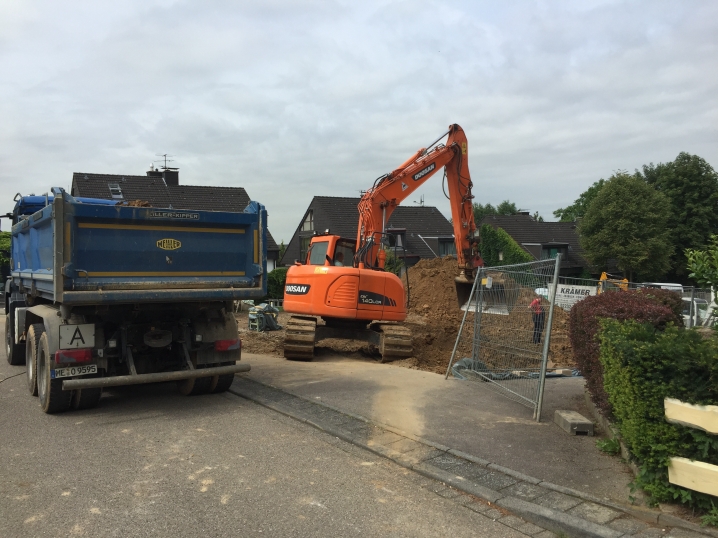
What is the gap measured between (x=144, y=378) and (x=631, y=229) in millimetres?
40772

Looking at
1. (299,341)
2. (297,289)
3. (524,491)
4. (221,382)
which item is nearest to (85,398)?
(221,382)

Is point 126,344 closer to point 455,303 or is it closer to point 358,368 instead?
point 358,368

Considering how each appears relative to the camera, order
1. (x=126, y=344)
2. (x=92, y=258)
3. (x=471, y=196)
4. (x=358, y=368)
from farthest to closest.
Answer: (x=471, y=196)
(x=358, y=368)
(x=126, y=344)
(x=92, y=258)

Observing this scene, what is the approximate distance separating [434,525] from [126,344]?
4741mm

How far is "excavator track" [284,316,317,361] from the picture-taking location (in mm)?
11773

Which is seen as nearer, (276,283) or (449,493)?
(449,493)

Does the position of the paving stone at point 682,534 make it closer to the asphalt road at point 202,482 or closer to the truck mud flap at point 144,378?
the asphalt road at point 202,482

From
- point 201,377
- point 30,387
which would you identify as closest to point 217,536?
point 201,377

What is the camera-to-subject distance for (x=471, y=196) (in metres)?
14.9

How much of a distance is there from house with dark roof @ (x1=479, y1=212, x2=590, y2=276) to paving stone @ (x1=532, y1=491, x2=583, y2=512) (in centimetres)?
4642

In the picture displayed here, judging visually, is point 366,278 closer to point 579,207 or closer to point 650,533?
point 650,533

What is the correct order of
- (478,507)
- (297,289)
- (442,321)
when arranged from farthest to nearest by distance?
(442,321) → (297,289) → (478,507)

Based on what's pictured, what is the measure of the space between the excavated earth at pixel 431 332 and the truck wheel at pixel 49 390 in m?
5.61

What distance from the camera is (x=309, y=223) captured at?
168 feet
